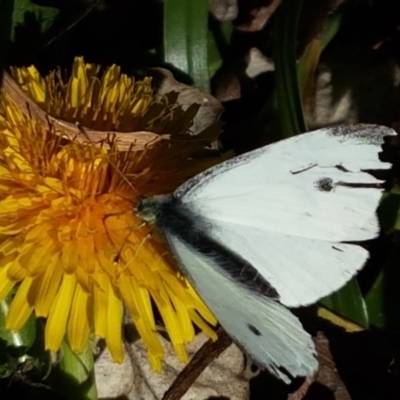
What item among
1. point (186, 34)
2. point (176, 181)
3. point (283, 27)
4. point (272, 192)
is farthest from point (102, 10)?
point (272, 192)

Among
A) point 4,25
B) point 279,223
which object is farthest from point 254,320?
point 4,25

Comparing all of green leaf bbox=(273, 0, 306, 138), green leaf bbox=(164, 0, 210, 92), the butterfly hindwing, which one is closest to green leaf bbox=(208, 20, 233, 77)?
green leaf bbox=(164, 0, 210, 92)

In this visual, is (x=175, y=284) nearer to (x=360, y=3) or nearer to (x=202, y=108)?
(x=202, y=108)

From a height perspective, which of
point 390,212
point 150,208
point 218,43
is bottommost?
point 390,212

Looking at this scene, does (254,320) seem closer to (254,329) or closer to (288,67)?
(254,329)

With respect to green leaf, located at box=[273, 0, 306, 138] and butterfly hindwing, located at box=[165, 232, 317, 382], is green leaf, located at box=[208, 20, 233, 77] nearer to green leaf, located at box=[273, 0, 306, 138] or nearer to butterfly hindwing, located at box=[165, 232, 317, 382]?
green leaf, located at box=[273, 0, 306, 138]
